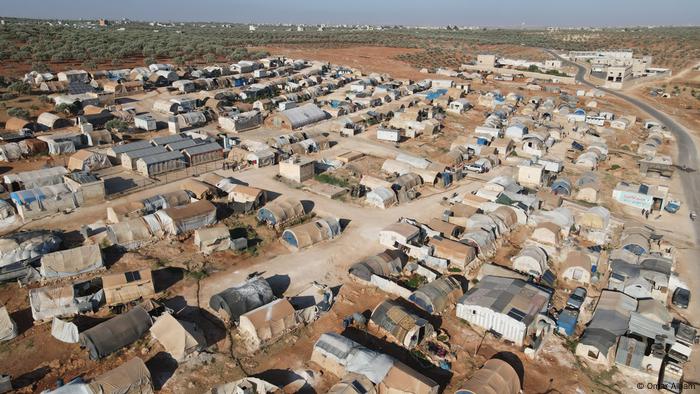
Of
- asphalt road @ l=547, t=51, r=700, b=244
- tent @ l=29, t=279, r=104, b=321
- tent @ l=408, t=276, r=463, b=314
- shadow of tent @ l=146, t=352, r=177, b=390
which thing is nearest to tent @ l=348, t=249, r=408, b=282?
tent @ l=408, t=276, r=463, b=314

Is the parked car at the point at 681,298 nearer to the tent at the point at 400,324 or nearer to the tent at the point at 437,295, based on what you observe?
the tent at the point at 437,295

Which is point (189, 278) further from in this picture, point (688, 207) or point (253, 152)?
point (688, 207)

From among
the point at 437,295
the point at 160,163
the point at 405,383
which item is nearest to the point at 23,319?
the point at 405,383

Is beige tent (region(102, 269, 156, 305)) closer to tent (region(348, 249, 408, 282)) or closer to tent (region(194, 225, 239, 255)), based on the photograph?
tent (region(194, 225, 239, 255))

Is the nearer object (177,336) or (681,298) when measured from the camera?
(177,336)

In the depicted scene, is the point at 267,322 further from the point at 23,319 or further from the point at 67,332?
the point at 23,319

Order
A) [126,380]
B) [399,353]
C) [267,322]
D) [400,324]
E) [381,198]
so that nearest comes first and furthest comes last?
1. [126,380]
2. [399,353]
3. [267,322]
4. [400,324]
5. [381,198]
